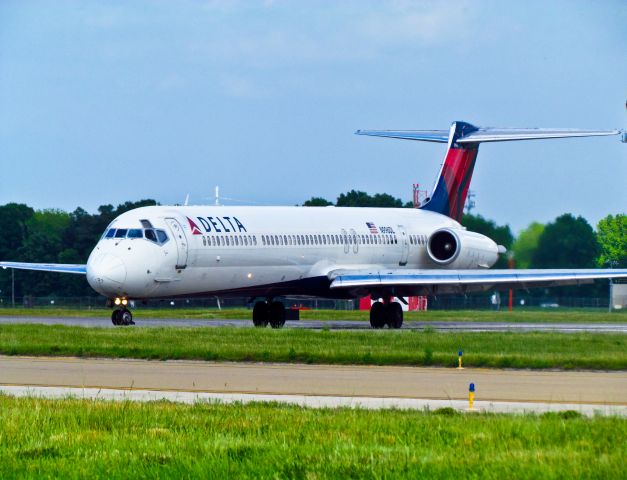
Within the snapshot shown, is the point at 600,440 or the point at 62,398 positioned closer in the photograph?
the point at 600,440

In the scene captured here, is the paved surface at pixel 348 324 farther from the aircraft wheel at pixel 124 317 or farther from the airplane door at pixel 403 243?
the aircraft wheel at pixel 124 317

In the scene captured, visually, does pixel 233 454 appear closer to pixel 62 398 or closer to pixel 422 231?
pixel 62 398

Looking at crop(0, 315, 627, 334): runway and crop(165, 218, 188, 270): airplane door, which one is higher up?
crop(165, 218, 188, 270): airplane door

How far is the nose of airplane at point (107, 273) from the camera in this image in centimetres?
3697

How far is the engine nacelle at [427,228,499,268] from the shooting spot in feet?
155

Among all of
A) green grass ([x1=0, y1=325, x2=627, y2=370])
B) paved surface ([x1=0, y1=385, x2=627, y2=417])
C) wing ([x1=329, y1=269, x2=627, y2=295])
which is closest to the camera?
paved surface ([x1=0, y1=385, x2=627, y2=417])

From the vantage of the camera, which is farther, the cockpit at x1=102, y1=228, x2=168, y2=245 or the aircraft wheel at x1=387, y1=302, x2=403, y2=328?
the aircraft wheel at x1=387, y1=302, x2=403, y2=328

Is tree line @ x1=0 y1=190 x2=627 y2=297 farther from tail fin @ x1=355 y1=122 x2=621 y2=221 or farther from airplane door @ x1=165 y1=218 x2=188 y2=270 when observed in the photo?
airplane door @ x1=165 y1=218 x2=188 y2=270

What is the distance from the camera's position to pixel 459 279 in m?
41.6

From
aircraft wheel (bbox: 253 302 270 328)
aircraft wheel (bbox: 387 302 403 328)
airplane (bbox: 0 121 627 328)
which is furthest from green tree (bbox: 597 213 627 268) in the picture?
aircraft wheel (bbox: 253 302 270 328)

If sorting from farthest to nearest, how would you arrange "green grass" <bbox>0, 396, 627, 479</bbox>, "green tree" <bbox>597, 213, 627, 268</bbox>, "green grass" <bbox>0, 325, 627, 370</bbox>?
"green tree" <bbox>597, 213, 627, 268</bbox>, "green grass" <bbox>0, 325, 627, 370</bbox>, "green grass" <bbox>0, 396, 627, 479</bbox>

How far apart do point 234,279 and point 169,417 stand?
2311 centimetres

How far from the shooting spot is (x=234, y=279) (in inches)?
1569

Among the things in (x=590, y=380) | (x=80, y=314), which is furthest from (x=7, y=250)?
(x=590, y=380)
